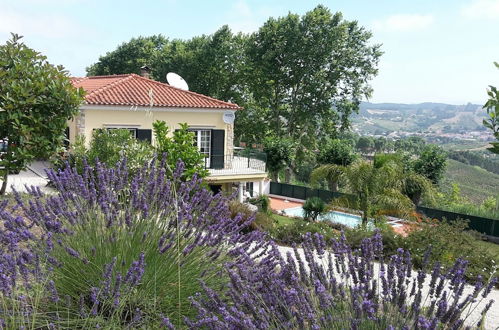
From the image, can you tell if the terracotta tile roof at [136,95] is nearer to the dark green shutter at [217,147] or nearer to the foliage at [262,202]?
the dark green shutter at [217,147]

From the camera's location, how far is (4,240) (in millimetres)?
3350

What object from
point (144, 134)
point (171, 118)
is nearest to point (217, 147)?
point (171, 118)

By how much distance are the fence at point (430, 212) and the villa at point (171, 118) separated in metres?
5.65

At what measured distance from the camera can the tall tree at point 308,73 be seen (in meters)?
A: 35.1

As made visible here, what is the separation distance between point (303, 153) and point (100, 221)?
33792mm

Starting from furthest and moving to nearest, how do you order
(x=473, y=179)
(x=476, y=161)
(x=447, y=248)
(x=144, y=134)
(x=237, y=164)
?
1. (x=476, y=161)
2. (x=473, y=179)
3. (x=237, y=164)
4. (x=144, y=134)
5. (x=447, y=248)

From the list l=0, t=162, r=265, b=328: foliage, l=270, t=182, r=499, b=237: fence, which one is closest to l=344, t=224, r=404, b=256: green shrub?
l=0, t=162, r=265, b=328: foliage

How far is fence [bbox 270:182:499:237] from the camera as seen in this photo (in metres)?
20.8

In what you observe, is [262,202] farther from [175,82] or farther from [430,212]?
[430,212]

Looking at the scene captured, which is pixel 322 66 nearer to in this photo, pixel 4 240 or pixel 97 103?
pixel 97 103

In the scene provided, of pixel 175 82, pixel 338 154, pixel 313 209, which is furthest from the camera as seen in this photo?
pixel 338 154

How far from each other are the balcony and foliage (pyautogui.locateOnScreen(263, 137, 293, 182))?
6.49m

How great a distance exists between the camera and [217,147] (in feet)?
70.9

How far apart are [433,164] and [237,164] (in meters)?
11.2
